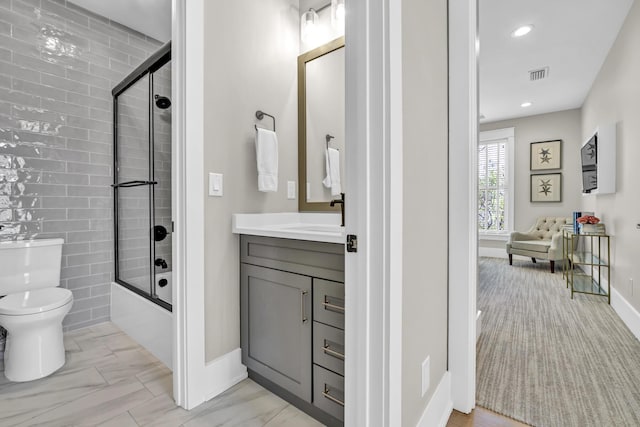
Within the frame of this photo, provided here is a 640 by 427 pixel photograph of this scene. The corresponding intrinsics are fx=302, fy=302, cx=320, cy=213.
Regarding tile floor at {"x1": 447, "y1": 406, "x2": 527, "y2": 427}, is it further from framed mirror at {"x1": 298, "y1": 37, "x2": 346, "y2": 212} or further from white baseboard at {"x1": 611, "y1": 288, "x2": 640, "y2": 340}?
white baseboard at {"x1": 611, "y1": 288, "x2": 640, "y2": 340}

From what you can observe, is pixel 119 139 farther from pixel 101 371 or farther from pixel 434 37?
pixel 434 37

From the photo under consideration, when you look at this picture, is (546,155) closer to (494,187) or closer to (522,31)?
(494,187)

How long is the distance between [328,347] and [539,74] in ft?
14.5

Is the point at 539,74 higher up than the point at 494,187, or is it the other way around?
the point at 539,74

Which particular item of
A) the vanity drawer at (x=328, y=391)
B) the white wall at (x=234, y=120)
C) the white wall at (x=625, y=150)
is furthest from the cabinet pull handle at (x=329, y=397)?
the white wall at (x=625, y=150)

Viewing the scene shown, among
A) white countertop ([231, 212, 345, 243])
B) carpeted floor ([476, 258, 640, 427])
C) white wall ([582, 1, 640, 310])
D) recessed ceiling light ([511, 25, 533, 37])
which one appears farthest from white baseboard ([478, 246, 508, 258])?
white countertop ([231, 212, 345, 243])

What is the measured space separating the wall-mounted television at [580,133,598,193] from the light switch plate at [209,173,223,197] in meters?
4.17

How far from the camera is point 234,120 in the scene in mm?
1763

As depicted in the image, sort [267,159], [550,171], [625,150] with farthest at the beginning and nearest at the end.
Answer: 1. [550,171]
2. [625,150]
3. [267,159]

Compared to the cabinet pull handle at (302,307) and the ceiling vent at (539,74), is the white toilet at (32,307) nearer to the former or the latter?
the cabinet pull handle at (302,307)

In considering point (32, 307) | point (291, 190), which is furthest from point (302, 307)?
point (32, 307)

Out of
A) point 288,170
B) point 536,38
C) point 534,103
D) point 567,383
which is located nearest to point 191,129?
point 288,170

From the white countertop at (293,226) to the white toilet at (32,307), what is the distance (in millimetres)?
1195

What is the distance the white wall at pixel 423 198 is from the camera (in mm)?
1006
